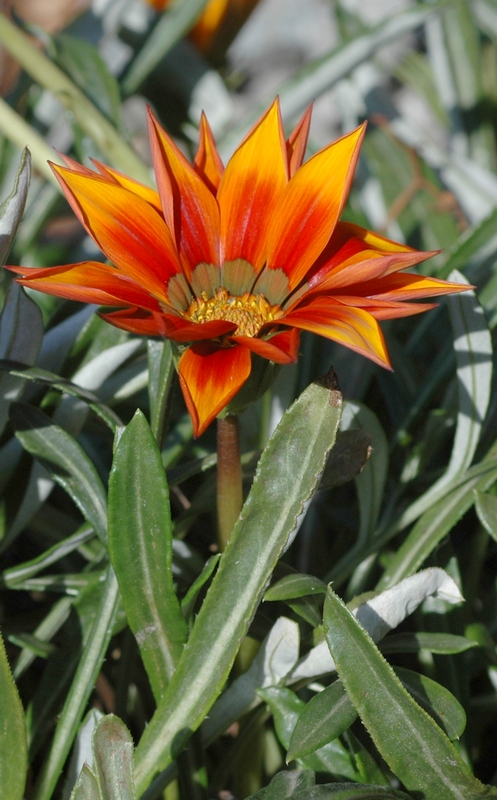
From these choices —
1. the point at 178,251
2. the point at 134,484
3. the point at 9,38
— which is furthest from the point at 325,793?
the point at 9,38

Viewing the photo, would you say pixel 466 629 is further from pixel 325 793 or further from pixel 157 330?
pixel 157 330

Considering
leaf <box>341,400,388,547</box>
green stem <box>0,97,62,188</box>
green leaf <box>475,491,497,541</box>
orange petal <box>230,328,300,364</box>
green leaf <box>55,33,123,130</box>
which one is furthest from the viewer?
green leaf <box>55,33,123,130</box>

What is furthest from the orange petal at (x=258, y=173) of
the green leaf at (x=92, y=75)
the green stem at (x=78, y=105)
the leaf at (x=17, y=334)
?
the green leaf at (x=92, y=75)

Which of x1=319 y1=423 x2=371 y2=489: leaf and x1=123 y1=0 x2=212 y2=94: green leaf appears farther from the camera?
x1=123 y1=0 x2=212 y2=94: green leaf

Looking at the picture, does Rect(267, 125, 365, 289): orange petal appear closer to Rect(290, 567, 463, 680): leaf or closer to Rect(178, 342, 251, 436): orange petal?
Rect(178, 342, 251, 436): orange petal

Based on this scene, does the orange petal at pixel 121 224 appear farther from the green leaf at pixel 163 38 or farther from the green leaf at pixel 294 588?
the green leaf at pixel 163 38

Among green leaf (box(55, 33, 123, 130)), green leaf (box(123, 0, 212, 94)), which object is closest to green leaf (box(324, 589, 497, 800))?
green leaf (box(55, 33, 123, 130))

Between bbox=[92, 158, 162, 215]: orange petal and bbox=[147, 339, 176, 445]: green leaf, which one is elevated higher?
bbox=[92, 158, 162, 215]: orange petal
